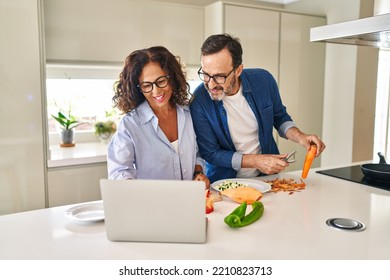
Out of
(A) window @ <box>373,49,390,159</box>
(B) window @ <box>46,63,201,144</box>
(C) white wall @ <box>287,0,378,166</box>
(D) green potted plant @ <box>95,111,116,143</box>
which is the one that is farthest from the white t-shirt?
(A) window @ <box>373,49,390,159</box>

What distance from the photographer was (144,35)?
296 centimetres

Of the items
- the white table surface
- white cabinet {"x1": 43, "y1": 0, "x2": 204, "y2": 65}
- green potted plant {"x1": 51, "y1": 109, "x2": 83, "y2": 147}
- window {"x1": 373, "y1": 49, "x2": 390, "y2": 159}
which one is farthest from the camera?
window {"x1": 373, "y1": 49, "x2": 390, "y2": 159}

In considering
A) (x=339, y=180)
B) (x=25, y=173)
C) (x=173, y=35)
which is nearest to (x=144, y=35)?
(x=173, y=35)

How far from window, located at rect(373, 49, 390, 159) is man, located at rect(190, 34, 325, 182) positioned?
2.59m

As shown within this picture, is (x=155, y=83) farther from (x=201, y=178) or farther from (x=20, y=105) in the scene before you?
(x=20, y=105)

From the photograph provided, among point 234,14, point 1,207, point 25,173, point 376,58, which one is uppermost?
point 234,14

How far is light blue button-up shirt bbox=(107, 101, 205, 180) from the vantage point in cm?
156

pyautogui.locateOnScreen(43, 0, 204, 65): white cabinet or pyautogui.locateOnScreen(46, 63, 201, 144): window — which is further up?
pyautogui.locateOnScreen(43, 0, 204, 65): white cabinet

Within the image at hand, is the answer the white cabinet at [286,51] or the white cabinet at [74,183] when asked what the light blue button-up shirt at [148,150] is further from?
the white cabinet at [286,51]

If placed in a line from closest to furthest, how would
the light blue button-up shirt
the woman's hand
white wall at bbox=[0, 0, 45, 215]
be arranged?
the light blue button-up shirt
the woman's hand
white wall at bbox=[0, 0, 45, 215]

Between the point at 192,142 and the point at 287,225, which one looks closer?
the point at 287,225

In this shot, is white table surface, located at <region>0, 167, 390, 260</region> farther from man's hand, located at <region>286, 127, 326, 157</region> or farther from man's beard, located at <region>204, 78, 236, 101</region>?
man's beard, located at <region>204, 78, 236, 101</region>
